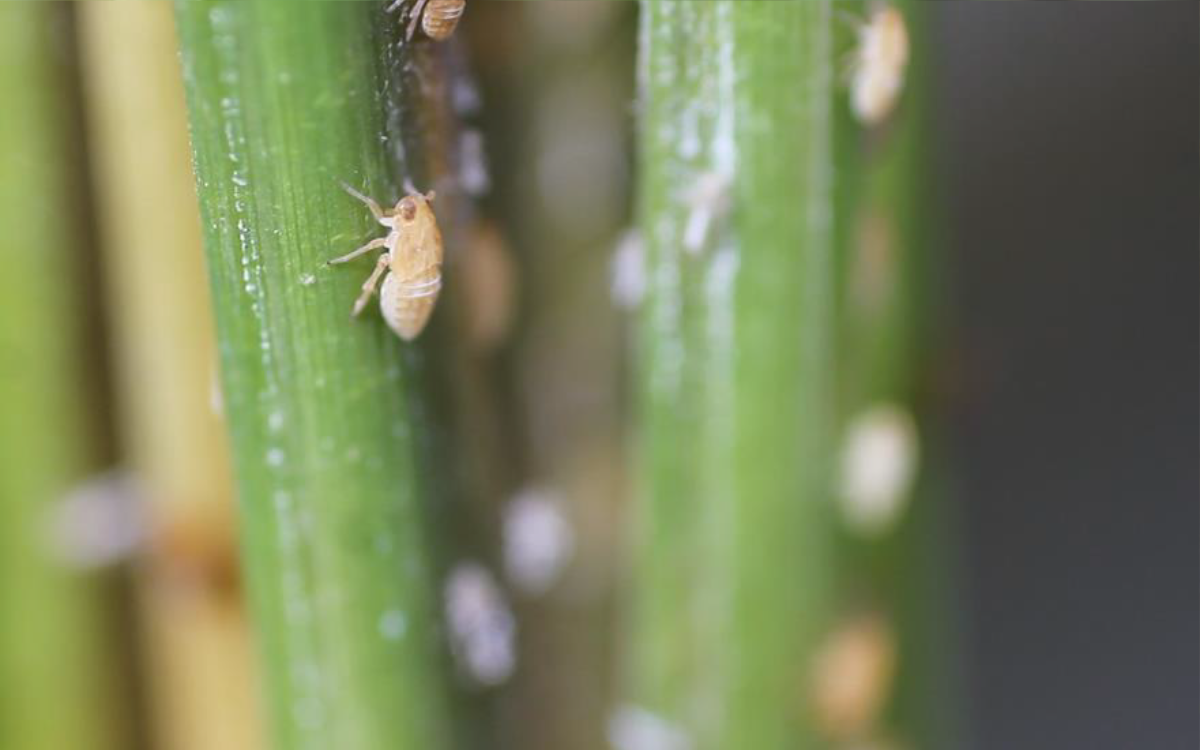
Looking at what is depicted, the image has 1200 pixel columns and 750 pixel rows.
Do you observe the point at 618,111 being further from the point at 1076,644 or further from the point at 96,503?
the point at 1076,644

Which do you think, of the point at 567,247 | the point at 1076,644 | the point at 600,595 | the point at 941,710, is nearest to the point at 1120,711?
the point at 1076,644

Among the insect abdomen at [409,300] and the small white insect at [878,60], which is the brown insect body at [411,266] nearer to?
the insect abdomen at [409,300]

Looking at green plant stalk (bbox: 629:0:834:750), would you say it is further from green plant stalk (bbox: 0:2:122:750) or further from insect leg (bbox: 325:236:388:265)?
green plant stalk (bbox: 0:2:122:750)

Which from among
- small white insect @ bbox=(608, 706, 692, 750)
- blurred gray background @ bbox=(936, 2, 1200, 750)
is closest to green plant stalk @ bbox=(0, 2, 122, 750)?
small white insect @ bbox=(608, 706, 692, 750)

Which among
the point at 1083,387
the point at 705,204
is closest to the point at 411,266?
the point at 705,204

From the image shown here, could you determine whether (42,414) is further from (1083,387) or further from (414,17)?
(1083,387)

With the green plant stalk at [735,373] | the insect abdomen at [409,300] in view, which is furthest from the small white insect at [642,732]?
the insect abdomen at [409,300]
